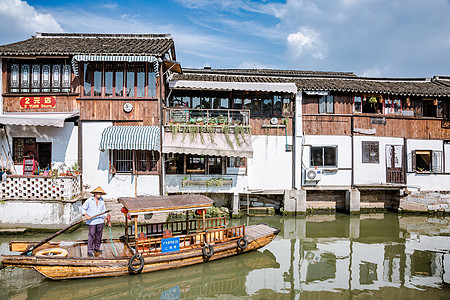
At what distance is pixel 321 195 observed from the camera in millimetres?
19328

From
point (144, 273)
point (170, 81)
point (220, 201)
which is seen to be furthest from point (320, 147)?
point (144, 273)

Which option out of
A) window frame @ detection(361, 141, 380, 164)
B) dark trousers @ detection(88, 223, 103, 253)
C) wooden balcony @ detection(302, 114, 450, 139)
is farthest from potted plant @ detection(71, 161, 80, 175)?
window frame @ detection(361, 141, 380, 164)

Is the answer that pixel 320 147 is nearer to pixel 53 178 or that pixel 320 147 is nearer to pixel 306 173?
pixel 306 173

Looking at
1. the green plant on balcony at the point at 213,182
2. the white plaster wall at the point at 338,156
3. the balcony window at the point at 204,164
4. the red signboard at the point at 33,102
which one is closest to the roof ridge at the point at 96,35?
the red signboard at the point at 33,102

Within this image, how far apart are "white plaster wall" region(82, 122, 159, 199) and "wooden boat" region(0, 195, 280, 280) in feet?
12.2

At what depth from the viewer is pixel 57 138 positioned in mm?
15531

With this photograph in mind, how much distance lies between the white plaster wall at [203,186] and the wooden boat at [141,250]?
4.57 m

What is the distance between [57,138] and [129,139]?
3.93m

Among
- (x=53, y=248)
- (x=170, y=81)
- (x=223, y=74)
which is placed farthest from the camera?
(x=223, y=74)

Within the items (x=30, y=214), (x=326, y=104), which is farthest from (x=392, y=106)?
(x=30, y=214)

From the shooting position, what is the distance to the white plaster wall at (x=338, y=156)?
18.9m

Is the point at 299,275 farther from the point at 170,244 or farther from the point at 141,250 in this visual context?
the point at 141,250

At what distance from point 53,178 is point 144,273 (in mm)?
6732

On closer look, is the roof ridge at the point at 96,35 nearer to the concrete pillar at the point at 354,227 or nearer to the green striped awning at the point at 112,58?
the green striped awning at the point at 112,58
